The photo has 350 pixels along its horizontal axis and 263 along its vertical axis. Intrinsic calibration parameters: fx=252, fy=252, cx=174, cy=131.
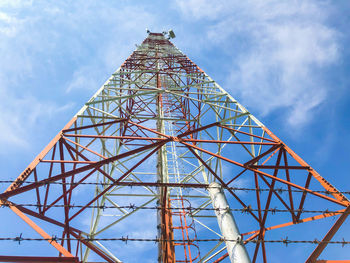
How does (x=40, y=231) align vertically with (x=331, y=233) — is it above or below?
above

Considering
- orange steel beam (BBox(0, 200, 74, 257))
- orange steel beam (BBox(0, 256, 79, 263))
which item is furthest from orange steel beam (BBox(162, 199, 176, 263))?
orange steel beam (BBox(0, 256, 79, 263))

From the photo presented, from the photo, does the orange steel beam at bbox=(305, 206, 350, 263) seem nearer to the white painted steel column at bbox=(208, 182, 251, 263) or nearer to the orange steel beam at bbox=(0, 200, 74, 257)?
the white painted steel column at bbox=(208, 182, 251, 263)

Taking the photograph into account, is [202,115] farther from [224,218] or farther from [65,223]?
[65,223]

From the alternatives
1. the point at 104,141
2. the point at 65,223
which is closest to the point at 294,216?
the point at 65,223

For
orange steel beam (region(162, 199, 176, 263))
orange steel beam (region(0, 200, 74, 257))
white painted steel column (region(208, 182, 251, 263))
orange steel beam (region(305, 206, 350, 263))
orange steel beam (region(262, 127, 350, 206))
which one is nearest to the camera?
orange steel beam (region(0, 200, 74, 257))

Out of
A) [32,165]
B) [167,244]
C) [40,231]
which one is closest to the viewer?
[40,231]

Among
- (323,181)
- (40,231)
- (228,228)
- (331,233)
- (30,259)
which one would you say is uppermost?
(323,181)

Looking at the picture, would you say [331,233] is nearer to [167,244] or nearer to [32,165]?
[167,244]

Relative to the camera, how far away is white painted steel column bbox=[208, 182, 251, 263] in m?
6.25

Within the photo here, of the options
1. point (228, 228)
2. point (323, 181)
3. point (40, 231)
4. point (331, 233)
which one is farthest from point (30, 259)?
point (323, 181)

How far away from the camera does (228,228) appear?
7.04 m

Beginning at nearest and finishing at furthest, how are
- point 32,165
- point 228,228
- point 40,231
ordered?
point 40,231, point 32,165, point 228,228

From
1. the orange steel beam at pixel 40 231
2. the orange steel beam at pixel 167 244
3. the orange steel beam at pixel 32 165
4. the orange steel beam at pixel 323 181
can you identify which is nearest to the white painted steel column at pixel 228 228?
the orange steel beam at pixel 167 244

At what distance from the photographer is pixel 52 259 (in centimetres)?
395
